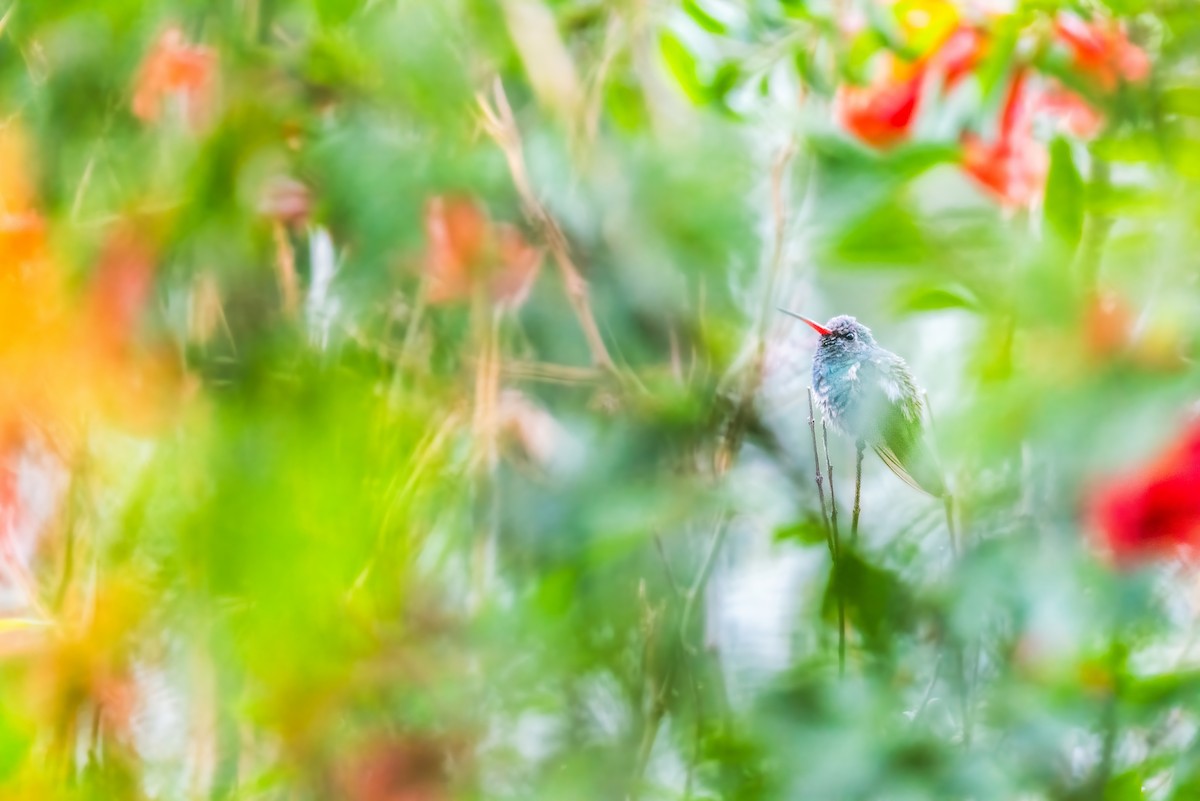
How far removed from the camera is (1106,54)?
0.51 m

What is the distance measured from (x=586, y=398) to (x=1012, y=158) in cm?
31

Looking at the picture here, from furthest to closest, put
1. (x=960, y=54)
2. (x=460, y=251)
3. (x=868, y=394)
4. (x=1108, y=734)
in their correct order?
(x=460, y=251) < (x=960, y=54) < (x=1108, y=734) < (x=868, y=394)

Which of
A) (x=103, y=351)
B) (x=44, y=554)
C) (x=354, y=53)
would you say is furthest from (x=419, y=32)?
(x=44, y=554)

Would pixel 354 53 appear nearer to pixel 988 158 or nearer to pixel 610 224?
pixel 610 224

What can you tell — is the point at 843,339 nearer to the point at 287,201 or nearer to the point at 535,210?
the point at 535,210

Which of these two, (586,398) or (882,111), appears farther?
(586,398)

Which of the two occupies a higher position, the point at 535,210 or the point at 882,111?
the point at 882,111

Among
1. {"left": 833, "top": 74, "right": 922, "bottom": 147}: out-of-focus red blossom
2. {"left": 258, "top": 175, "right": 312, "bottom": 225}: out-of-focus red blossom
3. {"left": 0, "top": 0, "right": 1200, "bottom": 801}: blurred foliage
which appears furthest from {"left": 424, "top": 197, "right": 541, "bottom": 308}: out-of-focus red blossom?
{"left": 833, "top": 74, "right": 922, "bottom": 147}: out-of-focus red blossom

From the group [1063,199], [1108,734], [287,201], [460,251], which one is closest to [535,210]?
[460,251]

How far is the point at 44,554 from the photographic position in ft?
2.19

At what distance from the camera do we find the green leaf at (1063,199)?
1.48 ft

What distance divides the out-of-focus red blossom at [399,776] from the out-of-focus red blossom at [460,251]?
0.27 metres

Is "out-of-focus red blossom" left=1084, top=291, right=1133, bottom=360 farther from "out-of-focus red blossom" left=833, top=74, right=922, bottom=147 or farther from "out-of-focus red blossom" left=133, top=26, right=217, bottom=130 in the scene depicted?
"out-of-focus red blossom" left=133, top=26, right=217, bottom=130

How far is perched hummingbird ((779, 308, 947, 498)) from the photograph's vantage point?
0.25 meters
